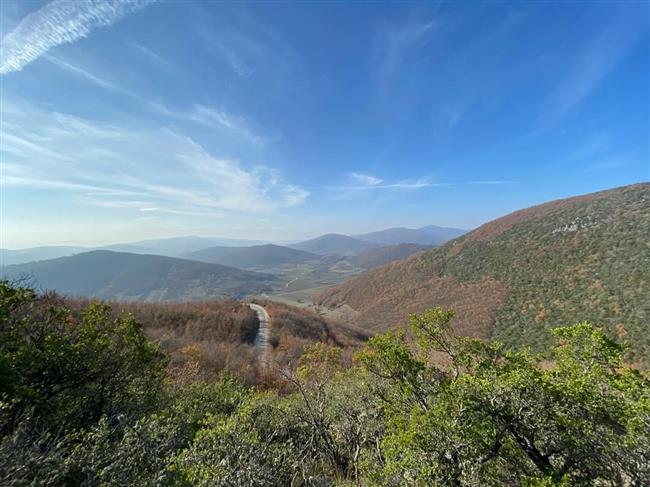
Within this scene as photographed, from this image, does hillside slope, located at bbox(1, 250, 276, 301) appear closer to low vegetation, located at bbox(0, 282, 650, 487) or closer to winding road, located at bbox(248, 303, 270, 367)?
winding road, located at bbox(248, 303, 270, 367)

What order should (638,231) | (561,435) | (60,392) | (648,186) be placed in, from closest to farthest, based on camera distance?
1. (561,435)
2. (60,392)
3. (638,231)
4. (648,186)

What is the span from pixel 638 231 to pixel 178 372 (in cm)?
4531

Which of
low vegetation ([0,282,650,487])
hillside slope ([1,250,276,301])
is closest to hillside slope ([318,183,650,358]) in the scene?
low vegetation ([0,282,650,487])

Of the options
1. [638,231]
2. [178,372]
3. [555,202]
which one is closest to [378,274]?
[555,202]

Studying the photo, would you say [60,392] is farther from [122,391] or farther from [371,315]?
[371,315]

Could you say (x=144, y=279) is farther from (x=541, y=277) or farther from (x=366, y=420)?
(x=366, y=420)

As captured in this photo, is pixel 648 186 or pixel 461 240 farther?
pixel 461 240

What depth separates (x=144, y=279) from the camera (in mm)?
177875

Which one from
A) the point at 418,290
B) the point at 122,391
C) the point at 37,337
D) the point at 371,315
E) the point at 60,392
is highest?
the point at 37,337

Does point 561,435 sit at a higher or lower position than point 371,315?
higher

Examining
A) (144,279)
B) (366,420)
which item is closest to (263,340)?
(366,420)

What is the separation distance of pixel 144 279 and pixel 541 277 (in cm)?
20434

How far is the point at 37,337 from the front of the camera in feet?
19.4

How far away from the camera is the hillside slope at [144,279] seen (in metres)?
152
